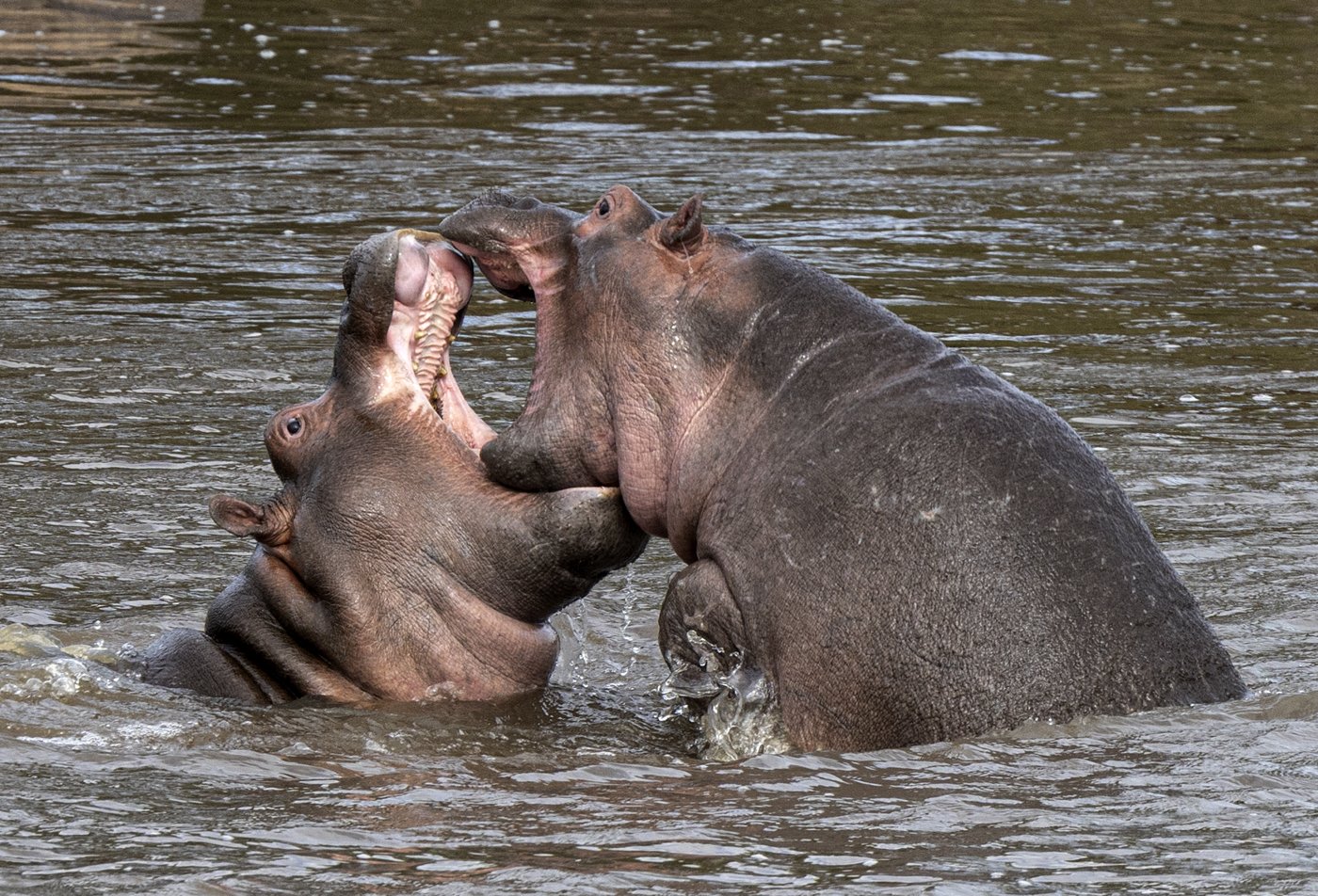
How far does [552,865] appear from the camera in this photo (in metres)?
4.84

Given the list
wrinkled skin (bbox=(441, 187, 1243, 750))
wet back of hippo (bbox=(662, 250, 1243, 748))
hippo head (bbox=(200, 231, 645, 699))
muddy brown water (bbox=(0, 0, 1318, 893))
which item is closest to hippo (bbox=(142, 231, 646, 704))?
hippo head (bbox=(200, 231, 645, 699))

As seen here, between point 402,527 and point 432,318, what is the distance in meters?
0.63

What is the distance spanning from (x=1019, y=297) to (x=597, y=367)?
24.3ft

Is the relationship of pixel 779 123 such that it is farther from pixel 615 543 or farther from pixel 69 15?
pixel 615 543

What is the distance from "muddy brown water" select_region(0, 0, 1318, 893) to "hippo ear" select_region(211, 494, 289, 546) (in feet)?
1.56

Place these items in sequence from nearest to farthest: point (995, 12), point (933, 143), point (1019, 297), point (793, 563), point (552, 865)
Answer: point (552, 865) < point (793, 563) < point (1019, 297) < point (933, 143) < point (995, 12)

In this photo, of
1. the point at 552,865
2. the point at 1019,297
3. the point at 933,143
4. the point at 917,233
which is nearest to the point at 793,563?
the point at 552,865

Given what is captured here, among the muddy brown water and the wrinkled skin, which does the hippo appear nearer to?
the muddy brown water

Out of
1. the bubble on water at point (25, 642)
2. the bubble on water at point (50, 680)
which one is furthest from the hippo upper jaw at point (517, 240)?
the bubble on water at point (25, 642)

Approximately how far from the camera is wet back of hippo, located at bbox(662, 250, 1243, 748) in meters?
5.21

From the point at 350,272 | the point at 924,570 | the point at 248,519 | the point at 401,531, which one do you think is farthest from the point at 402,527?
the point at 924,570

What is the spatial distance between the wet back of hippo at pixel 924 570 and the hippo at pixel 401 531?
760mm

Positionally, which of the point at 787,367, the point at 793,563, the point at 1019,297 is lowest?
the point at 1019,297

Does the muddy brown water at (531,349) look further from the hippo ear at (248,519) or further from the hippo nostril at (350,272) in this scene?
the hippo nostril at (350,272)
